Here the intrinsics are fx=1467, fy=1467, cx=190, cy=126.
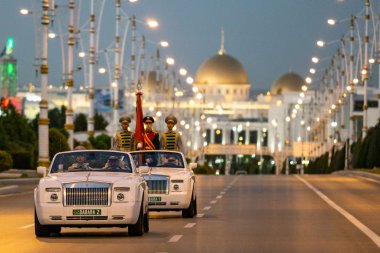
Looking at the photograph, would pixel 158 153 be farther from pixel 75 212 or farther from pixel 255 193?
pixel 255 193

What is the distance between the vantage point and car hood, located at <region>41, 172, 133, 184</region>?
833 inches

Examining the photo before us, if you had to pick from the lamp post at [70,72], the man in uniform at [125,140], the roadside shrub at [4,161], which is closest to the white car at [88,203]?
the man in uniform at [125,140]

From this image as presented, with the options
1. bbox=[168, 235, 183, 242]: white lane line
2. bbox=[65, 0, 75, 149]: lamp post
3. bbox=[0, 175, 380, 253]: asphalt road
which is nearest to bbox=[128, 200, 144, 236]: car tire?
bbox=[0, 175, 380, 253]: asphalt road

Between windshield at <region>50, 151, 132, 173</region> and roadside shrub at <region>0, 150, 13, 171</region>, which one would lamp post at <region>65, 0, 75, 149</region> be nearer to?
roadside shrub at <region>0, 150, 13, 171</region>

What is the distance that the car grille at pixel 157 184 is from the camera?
2641cm

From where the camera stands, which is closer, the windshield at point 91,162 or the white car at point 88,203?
the white car at point 88,203

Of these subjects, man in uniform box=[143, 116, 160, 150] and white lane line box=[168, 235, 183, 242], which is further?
man in uniform box=[143, 116, 160, 150]

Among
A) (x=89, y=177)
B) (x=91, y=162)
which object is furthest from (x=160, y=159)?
(x=89, y=177)

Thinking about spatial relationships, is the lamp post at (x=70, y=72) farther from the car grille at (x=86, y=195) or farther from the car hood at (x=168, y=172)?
the car grille at (x=86, y=195)

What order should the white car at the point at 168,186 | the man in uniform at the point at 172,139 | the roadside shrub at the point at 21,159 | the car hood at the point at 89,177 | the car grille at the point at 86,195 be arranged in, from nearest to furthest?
the car grille at the point at 86,195 < the car hood at the point at 89,177 < the white car at the point at 168,186 < the man in uniform at the point at 172,139 < the roadside shrub at the point at 21,159

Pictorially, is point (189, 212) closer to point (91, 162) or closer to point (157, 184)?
point (157, 184)

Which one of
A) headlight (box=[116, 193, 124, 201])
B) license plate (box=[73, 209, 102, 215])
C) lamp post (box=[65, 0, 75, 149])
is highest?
lamp post (box=[65, 0, 75, 149])

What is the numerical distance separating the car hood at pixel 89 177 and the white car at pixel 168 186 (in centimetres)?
440

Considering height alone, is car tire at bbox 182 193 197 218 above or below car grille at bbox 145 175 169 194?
below
